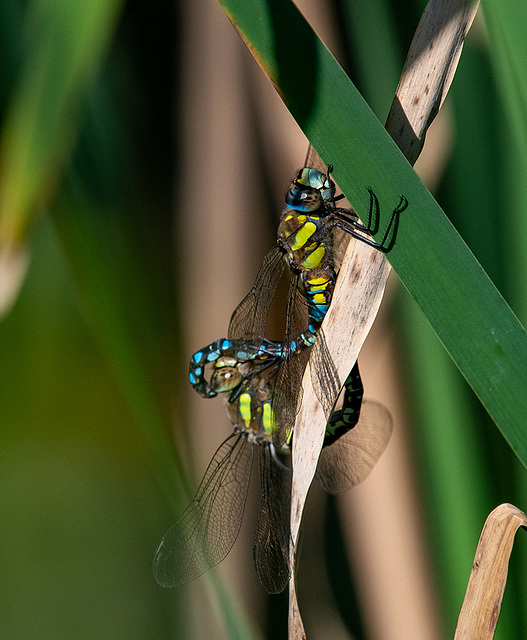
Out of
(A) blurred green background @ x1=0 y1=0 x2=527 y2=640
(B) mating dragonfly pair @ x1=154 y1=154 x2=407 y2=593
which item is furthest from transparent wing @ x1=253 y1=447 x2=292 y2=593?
(A) blurred green background @ x1=0 y1=0 x2=527 y2=640

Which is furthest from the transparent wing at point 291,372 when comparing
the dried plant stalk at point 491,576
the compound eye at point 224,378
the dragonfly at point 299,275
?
the dried plant stalk at point 491,576

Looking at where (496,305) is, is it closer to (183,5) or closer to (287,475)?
(287,475)

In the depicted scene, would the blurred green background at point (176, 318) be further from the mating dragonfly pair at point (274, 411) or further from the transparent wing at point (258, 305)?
the transparent wing at point (258, 305)

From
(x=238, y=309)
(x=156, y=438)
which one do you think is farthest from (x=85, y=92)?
(x=156, y=438)

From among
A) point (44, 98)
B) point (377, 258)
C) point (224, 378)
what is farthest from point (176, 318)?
point (377, 258)

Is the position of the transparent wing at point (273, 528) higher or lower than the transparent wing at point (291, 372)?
lower

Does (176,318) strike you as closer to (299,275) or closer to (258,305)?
(258,305)
